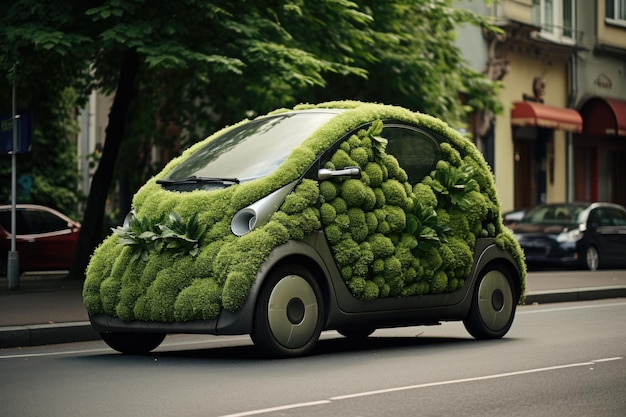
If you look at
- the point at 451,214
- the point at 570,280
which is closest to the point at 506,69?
the point at 570,280

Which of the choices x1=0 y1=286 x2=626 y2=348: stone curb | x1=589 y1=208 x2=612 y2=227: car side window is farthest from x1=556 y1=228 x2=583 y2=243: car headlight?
x1=0 y1=286 x2=626 y2=348: stone curb

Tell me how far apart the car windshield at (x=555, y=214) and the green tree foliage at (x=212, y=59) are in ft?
8.99

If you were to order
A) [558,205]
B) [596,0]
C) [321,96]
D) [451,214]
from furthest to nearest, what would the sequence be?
[596,0] < [558,205] < [321,96] < [451,214]

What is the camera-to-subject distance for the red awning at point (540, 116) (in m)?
37.2

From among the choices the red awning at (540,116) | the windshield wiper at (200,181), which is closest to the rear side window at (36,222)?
the windshield wiper at (200,181)

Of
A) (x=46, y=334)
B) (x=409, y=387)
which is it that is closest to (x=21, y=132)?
(x=46, y=334)

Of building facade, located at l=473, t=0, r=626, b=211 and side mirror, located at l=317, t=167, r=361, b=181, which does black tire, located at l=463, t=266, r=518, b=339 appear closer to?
side mirror, located at l=317, t=167, r=361, b=181

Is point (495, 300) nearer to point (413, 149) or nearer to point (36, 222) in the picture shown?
point (413, 149)

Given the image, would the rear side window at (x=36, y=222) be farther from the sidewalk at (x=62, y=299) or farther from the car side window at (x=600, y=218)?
the car side window at (x=600, y=218)

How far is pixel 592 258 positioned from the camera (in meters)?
27.4

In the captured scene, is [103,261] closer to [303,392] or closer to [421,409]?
[303,392]

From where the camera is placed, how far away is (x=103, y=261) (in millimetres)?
10883

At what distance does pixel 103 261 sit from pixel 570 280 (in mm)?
12804

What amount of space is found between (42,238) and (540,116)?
16.8m
